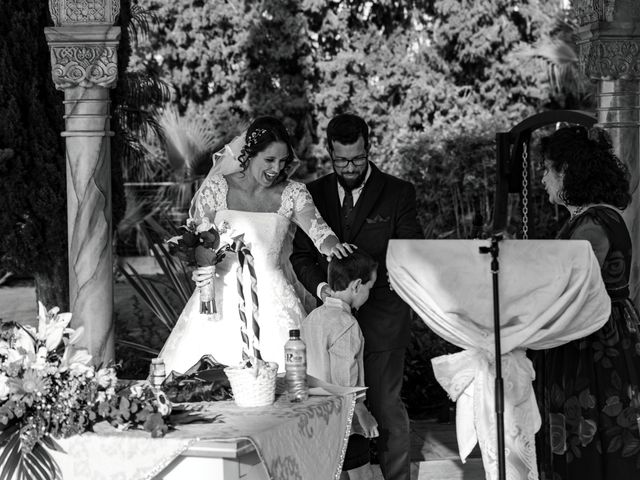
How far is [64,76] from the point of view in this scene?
560 cm

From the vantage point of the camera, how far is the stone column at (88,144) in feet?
18.3

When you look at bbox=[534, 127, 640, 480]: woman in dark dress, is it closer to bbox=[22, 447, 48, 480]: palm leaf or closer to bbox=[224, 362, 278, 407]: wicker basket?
bbox=[224, 362, 278, 407]: wicker basket

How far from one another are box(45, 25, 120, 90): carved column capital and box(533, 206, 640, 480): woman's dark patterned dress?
2.74m

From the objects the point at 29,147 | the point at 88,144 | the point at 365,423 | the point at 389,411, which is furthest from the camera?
the point at 29,147

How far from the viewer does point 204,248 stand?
4.63 meters

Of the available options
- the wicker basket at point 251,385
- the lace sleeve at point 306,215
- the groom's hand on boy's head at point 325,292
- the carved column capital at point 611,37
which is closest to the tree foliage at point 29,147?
the lace sleeve at point 306,215

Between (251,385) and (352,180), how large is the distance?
165 centimetres

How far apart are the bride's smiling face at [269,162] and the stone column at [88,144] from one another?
117 centimetres

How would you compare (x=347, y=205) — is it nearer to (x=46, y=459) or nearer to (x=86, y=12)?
(x=86, y=12)

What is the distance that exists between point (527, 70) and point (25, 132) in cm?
1166

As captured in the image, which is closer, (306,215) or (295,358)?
(295,358)

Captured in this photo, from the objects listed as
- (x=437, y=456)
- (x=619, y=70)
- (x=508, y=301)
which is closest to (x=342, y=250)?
(x=508, y=301)

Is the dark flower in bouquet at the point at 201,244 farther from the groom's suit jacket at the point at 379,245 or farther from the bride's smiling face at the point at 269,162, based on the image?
the groom's suit jacket at the point at 379,245

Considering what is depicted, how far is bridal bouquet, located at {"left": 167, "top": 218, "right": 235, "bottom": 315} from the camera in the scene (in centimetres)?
452
